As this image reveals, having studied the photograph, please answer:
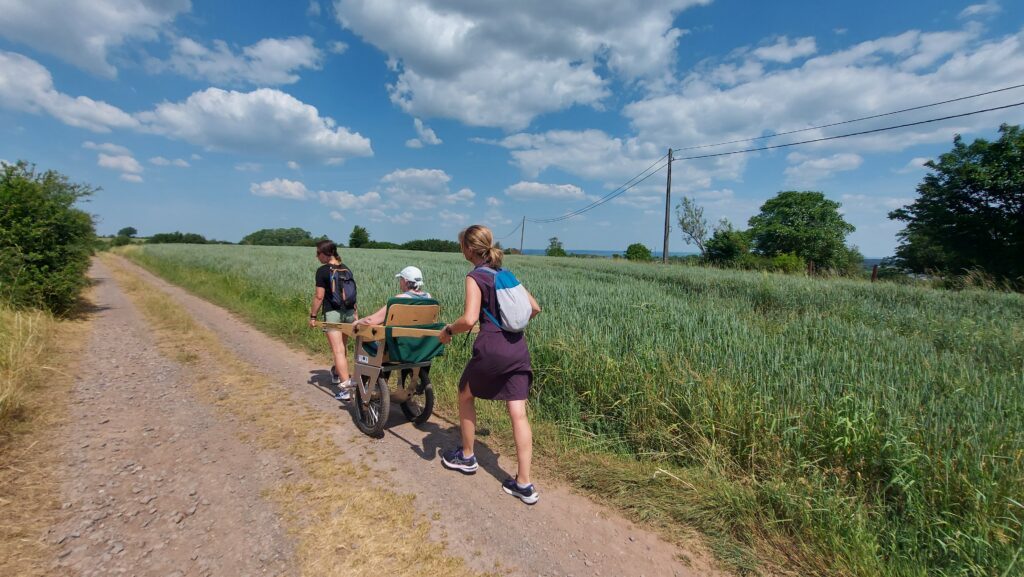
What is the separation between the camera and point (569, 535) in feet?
8.25

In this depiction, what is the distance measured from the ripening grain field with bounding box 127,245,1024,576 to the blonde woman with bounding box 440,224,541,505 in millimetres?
594

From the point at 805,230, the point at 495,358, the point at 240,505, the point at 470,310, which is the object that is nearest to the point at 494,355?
the point at 495,358

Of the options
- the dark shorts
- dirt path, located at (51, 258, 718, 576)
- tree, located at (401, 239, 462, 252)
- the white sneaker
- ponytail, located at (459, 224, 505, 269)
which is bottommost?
dirt path, located at (51, 258, 718, 576)

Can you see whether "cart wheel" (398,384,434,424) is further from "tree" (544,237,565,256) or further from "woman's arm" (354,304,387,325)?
"tree" (544,237,565,256)

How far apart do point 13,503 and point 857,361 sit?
22.0 ft

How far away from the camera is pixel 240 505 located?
2602 mm

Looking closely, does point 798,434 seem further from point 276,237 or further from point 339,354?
point 276,237

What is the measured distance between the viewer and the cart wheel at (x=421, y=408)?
12.9ft

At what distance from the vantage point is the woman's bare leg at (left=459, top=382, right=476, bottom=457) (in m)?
3.07

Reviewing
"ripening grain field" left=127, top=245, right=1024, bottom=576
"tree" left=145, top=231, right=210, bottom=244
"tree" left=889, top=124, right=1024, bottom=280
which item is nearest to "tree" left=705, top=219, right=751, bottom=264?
"tree" left=889, top=124, right=1024, bottom=280

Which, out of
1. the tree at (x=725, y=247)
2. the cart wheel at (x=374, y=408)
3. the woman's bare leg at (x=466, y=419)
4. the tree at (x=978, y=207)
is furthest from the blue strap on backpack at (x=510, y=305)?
the tree at (x=725, y=247)

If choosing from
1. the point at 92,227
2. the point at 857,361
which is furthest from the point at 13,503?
the point at 92,227

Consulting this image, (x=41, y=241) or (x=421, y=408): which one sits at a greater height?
(x=41, y=241)

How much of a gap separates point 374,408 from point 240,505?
128 cm
